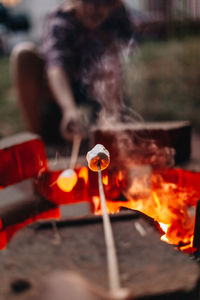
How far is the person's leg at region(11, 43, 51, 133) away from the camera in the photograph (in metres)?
3.31

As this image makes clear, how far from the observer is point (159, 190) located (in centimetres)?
159

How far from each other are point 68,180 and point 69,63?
5.60 feet

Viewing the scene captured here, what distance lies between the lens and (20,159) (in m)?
1.57

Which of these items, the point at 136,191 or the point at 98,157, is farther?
the point at 136,191

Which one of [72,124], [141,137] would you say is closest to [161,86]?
[72,124]

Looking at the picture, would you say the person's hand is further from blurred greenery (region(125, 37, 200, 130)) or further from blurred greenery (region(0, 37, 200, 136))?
blurred greenery (region(125, 37, 200, 130))

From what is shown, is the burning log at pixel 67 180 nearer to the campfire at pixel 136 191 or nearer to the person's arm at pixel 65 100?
the campfire at pixel 136 191

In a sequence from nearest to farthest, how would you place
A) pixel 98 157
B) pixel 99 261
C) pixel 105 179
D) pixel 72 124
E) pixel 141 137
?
pixel 99 261, pixel 98 157, pixel 105 179, pixel 141 137, pixel 72 124

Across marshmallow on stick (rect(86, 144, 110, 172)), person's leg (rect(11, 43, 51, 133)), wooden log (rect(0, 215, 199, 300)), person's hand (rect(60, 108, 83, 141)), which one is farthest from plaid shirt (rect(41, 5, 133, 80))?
wooden log (rect(0, 215, 199, 300))

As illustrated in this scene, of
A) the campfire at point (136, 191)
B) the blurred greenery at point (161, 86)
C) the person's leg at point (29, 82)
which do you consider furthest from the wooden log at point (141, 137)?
the blurred greenery at point (161, 86)

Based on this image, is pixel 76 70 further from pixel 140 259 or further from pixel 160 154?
pixel 140 259

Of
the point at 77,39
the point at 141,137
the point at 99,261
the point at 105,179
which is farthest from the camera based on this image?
the point at 77,39

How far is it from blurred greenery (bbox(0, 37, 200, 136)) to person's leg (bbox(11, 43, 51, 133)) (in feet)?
2.99

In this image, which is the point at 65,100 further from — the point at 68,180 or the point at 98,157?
the point at 98,157
